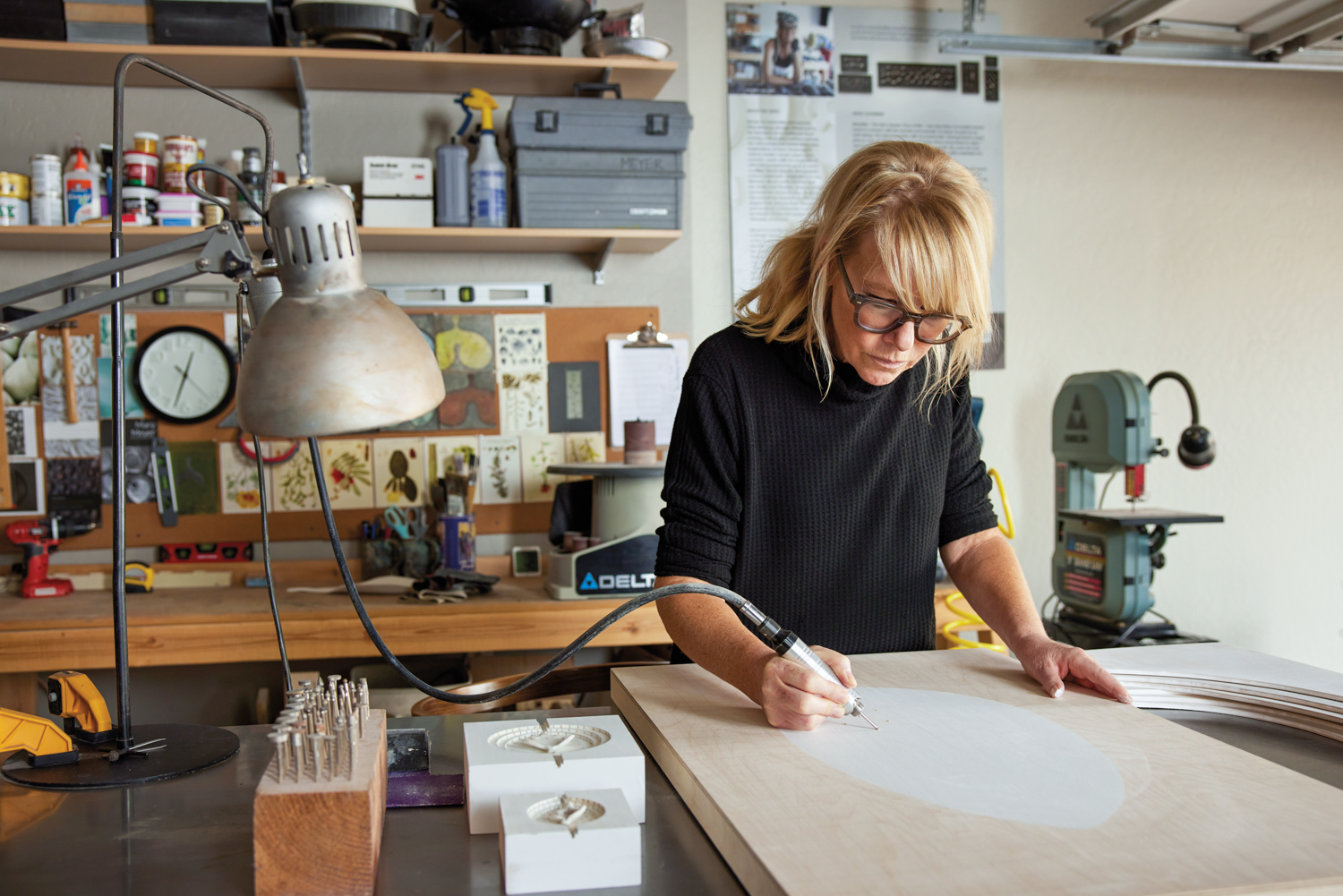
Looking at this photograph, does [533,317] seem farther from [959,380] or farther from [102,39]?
[959,380]

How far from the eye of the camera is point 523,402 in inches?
111

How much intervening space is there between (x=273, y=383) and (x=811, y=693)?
0.60 meters

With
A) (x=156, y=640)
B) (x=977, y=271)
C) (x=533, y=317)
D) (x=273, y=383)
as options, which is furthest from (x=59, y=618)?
(x=977, y=271)

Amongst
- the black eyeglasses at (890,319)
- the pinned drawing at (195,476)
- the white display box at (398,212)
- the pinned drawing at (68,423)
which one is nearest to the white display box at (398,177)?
the white display box at (398,212)

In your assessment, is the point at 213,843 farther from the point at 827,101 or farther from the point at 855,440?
the point at 827,101

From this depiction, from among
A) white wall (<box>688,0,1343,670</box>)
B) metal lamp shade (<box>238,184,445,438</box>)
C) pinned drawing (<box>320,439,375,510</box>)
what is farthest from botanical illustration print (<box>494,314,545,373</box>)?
metal lamp shade (<box>238,184,445,438</box>)

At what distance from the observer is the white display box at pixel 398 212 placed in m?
2.53

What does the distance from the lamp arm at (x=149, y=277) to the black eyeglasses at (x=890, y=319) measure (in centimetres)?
76

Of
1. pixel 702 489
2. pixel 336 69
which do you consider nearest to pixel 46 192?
pixel 336 69

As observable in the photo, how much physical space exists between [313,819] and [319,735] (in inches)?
2.8

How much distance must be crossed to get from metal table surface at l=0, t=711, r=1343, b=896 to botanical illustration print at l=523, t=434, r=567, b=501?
181 cm

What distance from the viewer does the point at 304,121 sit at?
2.67 metres

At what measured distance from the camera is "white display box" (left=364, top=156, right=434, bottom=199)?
2.54 m

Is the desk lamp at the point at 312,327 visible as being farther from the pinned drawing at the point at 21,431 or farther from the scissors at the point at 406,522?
the pinned drawing at the point at 21,431
